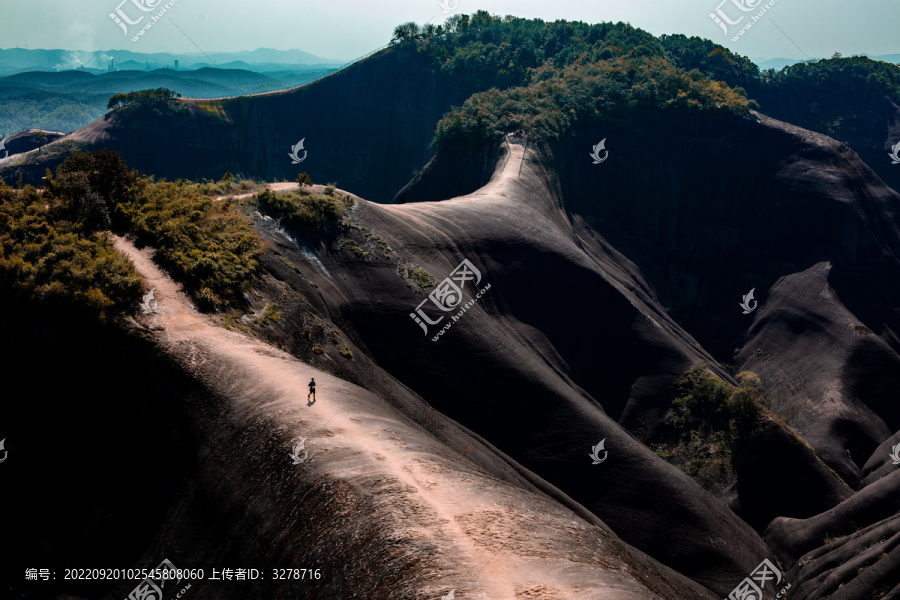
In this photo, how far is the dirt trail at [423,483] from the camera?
→ 10875 mm

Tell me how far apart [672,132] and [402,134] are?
174 feet

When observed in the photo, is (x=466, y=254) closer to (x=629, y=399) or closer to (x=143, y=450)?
(x=629, y=399)

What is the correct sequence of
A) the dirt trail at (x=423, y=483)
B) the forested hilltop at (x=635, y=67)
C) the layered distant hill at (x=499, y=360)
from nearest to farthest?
the dirt trail at (x=423, y=483), the layered distant hill at (x=499, y=360), the forested hilltop at (x=635, y=67)

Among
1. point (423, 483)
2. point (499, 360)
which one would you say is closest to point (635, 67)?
point (499, 360)

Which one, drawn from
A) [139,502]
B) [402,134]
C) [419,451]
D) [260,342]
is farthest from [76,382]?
[402,134]

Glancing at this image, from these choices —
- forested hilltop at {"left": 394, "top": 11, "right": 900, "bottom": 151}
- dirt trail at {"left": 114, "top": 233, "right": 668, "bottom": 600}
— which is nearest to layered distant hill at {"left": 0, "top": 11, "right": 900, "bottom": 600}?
dirt trail at {"left": 114, "top": 233, "right": 668, "bottom": 600}

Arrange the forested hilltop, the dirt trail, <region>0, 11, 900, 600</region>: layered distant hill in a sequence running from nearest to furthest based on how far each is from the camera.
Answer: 1. the dirt trail
2. <region>0, 11, 900, 600</region>: layered distant hill
3. the forested hilltop

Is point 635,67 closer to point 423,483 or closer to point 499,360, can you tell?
point 499,360

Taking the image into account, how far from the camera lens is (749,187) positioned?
2714 inches

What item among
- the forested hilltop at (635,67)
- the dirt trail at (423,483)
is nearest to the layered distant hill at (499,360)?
the dirt trail at (423,483)

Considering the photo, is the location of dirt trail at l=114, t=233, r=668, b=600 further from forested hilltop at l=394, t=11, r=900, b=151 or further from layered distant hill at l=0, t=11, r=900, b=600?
forested hilltop at l=394, t=11, r=900, b=151

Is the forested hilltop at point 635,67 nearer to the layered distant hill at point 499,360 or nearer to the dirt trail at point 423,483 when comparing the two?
the layered distant hill at point 499,360

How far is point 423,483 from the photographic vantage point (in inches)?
536

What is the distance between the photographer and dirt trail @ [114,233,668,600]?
35.7 ft
